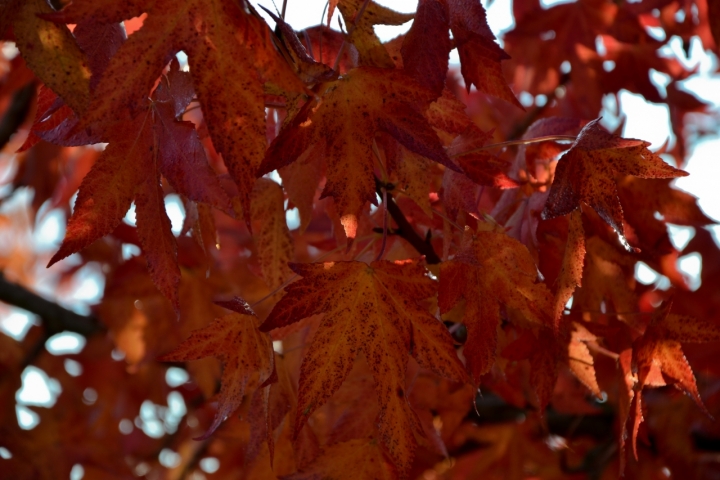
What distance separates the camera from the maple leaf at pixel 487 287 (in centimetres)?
88

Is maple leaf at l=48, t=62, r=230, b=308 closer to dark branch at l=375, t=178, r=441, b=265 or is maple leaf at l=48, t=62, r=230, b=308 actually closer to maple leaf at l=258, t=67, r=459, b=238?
maple leaf at l=258, t=67, r=459, b=238

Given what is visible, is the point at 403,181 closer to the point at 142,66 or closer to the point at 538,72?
the point at 142,66

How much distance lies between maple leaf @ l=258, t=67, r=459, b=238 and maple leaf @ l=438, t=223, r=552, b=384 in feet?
0.49

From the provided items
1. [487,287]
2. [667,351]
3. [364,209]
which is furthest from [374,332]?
[667,351]

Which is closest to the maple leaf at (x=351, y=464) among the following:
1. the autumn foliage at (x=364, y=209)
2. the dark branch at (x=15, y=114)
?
the autumn foliage at (x=364, y=209)

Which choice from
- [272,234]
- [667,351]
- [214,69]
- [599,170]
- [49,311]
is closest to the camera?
[214,69]

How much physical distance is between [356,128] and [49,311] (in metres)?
1.54

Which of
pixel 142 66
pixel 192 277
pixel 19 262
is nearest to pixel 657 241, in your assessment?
pixel 142 66

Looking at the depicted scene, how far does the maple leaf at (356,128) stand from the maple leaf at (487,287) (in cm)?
15

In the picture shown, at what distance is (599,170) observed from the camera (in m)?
0.88

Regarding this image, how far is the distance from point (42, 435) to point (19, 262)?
2411 mm

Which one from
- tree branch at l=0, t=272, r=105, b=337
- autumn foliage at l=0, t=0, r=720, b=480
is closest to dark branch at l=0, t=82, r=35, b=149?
tree branch at l=0, t=272, r=105, b=337

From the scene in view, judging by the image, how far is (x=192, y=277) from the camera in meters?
1.79

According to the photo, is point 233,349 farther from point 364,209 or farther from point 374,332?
point 364,209
